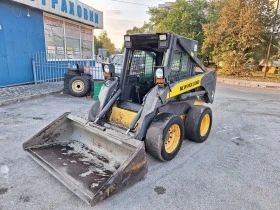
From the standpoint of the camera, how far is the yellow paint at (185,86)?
379 centimetres

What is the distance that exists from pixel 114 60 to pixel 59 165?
29.9 ft

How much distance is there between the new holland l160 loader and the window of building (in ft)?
26.1

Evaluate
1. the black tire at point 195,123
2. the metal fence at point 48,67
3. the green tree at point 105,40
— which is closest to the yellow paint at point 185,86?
the black tire at point 195,123

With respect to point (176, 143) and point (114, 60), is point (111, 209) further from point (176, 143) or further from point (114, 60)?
point (114, 60)

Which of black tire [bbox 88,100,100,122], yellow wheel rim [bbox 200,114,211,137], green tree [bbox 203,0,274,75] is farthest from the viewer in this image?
green tree [bbox 203,0,274,75]

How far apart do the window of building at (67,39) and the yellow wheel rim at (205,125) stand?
8.99 metres

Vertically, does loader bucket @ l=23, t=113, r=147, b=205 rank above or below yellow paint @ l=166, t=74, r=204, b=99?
below

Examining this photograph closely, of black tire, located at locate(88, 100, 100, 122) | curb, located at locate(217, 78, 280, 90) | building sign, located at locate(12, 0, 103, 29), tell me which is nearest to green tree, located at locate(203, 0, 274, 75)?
curb, located at locate(217, 78, 280, 90)

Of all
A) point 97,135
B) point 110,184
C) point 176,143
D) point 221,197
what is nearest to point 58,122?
point 97,135

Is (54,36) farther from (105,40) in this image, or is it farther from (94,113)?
(105,40)

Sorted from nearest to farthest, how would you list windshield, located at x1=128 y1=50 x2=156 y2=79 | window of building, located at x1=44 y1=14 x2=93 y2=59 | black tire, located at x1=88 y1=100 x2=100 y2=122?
black tire, located at x1=88 y1=100 x2=100 y2=122, windshield, located at x1=128 y1=50 x2=156 y2=79, window of building, located at x1=44 y1=14 x2=93 y2=59

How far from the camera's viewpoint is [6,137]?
451 cm

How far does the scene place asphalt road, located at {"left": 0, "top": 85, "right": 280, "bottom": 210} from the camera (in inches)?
105

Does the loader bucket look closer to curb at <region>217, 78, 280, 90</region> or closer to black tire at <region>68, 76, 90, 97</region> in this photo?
black tire at <region>68, 76, 90, 97</region>
